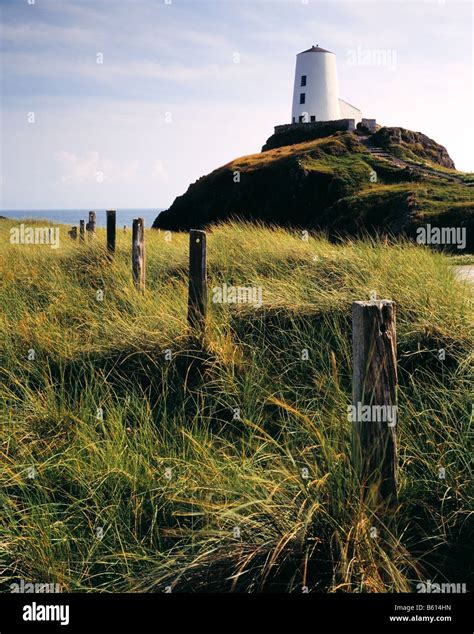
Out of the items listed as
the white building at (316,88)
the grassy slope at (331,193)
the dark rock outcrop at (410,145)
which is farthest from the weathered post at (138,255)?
the white building at (316,88)

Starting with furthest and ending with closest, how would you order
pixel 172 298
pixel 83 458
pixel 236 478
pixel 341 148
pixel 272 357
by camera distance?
1. pixel 341 148
2. pixel 172 298
3. pixel 272 357
4. pixel 83 458
5. pixel 236 478

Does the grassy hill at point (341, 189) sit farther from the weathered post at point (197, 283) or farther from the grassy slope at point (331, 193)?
the weathered post at point (197, 283)

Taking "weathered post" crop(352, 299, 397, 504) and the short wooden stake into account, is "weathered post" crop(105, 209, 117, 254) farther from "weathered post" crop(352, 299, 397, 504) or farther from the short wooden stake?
"weathered post" crop(352, 299, 397, 504)

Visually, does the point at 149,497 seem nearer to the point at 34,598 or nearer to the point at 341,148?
the point at 34,598

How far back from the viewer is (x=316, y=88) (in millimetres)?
55156

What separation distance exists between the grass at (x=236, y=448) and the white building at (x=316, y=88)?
1868 inches

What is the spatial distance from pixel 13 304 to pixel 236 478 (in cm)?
679

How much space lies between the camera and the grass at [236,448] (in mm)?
3605

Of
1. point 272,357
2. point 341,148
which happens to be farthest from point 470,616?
point 341,148

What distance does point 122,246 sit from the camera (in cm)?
1530

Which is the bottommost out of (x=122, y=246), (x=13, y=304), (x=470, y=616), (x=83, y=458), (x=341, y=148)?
(x=470, y=616)

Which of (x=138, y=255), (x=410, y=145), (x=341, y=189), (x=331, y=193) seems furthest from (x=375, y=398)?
(x=410, y=145)

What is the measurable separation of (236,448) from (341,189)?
30.3 meters

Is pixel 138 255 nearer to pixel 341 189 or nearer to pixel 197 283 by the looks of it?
pixel 197 283
